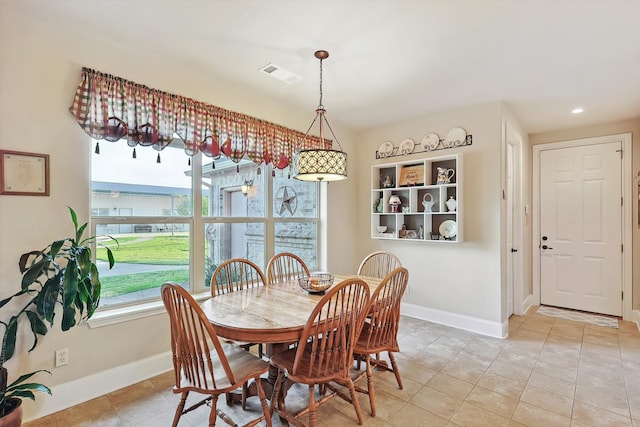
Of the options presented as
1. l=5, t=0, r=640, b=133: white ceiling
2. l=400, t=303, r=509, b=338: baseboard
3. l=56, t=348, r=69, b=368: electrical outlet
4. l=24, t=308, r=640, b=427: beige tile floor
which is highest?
l=5, t=0, r=640, b=133: white ceiling

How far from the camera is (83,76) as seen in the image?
2203 millimetres

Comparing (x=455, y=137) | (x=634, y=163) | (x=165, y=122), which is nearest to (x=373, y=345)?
(x=165, y=122)

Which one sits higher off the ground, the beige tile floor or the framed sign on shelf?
the framed sign on shelf

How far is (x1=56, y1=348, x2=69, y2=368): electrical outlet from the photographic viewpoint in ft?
6.94

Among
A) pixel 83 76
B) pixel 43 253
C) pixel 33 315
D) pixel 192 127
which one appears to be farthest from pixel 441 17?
pixel 33 315

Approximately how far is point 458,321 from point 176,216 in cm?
323

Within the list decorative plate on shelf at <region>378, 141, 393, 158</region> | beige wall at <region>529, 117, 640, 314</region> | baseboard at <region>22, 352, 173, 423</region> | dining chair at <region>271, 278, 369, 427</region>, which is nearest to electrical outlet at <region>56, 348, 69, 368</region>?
baseboard at <region>22, 352, 173, 423</region>

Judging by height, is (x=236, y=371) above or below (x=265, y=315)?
below

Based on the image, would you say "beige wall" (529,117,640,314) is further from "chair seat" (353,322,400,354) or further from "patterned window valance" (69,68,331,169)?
"patterned window valance" (69,68,331,169)

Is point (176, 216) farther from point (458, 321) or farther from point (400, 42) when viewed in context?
point (458, 321)

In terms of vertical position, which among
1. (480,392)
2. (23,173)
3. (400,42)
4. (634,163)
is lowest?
(480,392)

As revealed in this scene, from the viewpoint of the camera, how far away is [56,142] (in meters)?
2.14

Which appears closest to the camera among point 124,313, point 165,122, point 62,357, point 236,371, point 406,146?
point 236,371

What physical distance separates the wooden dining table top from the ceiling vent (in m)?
1.85
